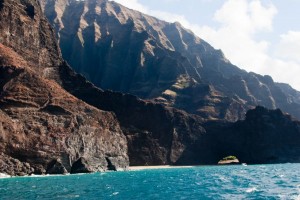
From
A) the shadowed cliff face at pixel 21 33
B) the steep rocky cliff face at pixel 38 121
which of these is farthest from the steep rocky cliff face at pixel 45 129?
the shadowed cliff face at pixel 21 33

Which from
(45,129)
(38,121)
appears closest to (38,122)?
(38,121)

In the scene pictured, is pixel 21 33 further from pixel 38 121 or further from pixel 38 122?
pixel 38 122

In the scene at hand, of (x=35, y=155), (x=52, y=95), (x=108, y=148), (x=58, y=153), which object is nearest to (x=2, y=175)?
(x=35, y=155)

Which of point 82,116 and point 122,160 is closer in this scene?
point 82,116

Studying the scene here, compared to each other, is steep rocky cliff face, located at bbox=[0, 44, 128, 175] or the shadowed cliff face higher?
the shadowed cliff face

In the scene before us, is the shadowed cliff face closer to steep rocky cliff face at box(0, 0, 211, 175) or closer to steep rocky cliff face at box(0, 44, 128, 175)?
steep rocky cliff face at box(0, 0, 211, 175)

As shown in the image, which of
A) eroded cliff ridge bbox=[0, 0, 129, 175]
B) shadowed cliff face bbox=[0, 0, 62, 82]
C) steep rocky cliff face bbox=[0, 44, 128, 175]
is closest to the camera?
steep rocky cliff face bbox=[0, 44, 128, 175]

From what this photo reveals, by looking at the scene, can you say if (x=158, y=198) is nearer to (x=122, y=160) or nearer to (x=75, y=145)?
(x=75, y=145)

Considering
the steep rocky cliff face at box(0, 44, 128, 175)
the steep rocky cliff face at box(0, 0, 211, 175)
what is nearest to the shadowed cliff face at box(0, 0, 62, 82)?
the steep rocky cliff face at box(0, 0, 211, 175)
